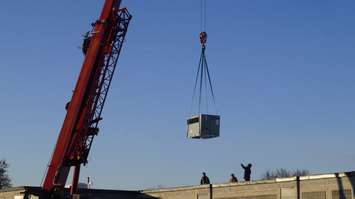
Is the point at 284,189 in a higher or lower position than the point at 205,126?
lower

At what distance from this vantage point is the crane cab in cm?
2852

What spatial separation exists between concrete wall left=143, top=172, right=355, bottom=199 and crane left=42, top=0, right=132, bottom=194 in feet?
31.3

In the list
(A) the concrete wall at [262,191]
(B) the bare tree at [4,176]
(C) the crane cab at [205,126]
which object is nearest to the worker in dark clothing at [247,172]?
(A) the concrete wall at [262,191]

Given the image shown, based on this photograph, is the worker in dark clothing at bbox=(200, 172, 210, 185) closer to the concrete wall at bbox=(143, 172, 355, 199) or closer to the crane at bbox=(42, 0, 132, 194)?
the concrete wall at bbox=(143, 172, 355, 199)

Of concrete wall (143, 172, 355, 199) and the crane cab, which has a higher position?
the crane cab

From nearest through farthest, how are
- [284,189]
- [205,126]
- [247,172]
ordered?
[205,126] < [284,189] < [247,172]

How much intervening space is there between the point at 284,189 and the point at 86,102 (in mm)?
11371

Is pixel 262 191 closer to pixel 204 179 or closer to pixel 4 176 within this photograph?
pixel 204 179

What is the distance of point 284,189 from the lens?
3350 centimetres

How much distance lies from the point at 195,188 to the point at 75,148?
11232mm

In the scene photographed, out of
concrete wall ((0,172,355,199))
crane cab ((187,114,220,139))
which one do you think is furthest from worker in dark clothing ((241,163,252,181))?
crane cab ((187,114,220,139))

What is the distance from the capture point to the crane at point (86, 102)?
3144 centimetres

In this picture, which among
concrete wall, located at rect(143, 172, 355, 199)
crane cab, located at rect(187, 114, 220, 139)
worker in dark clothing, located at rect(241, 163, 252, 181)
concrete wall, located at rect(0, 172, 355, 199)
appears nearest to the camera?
crane cab, located at rect(187, 114, 220, 139)

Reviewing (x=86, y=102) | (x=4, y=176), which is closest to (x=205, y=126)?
(x=86, y=102)
